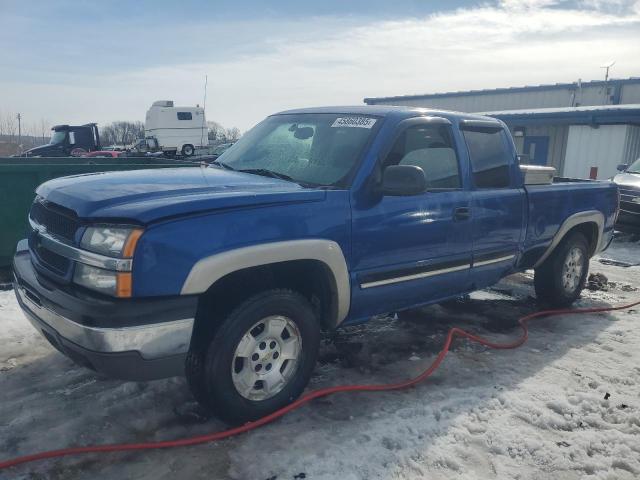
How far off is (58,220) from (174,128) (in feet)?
91.5

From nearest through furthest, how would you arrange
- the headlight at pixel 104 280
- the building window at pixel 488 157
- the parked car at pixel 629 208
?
1. the headlight at pixel 104 280
2. the building window at pixel 488 157
3. the parked car at pixel 629 208

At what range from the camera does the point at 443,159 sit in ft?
13.3

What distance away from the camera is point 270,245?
9.50ft

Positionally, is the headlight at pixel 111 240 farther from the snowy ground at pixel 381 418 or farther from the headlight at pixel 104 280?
the snowy ground at pixel 381 418

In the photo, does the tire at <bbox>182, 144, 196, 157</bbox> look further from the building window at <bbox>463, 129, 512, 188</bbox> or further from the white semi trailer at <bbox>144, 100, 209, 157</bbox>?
the building window at <bbox>463, 129, 512, 188</bbox>

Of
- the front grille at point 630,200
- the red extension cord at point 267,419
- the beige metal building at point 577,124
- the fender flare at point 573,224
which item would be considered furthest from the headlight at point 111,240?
the beige metal building at point 577,124

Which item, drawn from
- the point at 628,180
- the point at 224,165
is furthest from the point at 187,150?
the point at 224,165

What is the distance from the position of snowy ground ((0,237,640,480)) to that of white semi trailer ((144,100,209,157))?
25.8 meters

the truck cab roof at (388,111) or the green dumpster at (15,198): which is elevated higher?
the truck cab roof at (388,111)

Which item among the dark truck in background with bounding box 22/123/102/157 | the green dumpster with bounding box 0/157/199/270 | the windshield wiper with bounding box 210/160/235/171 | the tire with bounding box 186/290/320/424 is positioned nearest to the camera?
the tire with bounding box 186/290/320/424

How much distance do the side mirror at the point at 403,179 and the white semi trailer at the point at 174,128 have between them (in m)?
27.3

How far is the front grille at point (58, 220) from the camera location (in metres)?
2.79

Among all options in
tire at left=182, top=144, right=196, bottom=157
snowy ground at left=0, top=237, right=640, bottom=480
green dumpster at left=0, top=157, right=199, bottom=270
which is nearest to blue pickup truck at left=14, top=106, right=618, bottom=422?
snowy ground at left=0, top=237, right=640, bottom=480

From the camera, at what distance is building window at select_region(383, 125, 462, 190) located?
3.74 m
